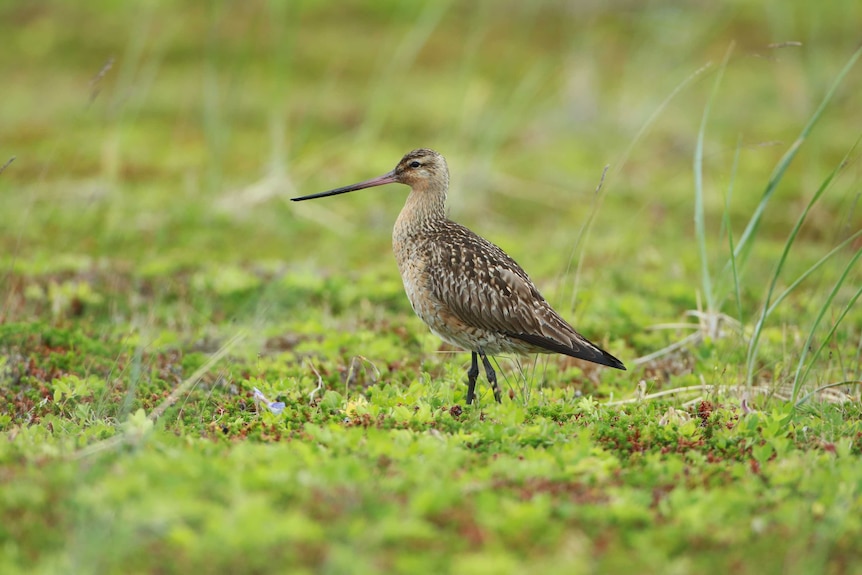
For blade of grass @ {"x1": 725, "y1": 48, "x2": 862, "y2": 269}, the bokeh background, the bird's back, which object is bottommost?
the bokeh background

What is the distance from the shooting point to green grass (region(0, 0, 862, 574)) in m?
4.04

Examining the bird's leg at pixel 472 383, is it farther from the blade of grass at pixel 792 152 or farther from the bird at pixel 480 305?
the blade of grass at pixel 792 152

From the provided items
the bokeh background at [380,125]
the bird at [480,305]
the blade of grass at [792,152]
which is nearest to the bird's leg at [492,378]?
the bird at [480,305]

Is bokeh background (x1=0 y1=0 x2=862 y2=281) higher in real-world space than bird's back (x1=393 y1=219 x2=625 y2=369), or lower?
lower

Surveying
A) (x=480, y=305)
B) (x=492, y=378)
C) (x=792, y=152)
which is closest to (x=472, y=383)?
(x=492, y=378)

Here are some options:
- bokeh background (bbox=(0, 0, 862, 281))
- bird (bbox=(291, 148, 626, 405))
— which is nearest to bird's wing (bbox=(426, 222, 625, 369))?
bird (bbox=(291, 148, 626, 405))

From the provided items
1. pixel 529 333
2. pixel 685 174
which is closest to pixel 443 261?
pixel 529 333

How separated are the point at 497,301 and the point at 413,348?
4.38 feet

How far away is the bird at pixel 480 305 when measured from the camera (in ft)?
20.5

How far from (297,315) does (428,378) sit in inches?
97.5

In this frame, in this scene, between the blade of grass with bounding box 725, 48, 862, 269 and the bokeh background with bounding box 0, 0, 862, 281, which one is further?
the bokeh background with bounding box 0, 0, 862, 281

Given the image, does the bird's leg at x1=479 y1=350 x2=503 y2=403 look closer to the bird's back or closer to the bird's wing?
the bird's back

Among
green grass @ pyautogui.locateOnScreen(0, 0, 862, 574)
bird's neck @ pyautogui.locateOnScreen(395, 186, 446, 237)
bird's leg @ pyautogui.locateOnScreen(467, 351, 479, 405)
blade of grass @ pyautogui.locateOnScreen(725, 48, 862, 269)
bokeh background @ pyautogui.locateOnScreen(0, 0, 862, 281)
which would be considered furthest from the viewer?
bokeh background @ pyautogui.locateOnScreen(0, 0, 862, 281)

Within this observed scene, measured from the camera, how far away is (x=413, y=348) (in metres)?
7.51
